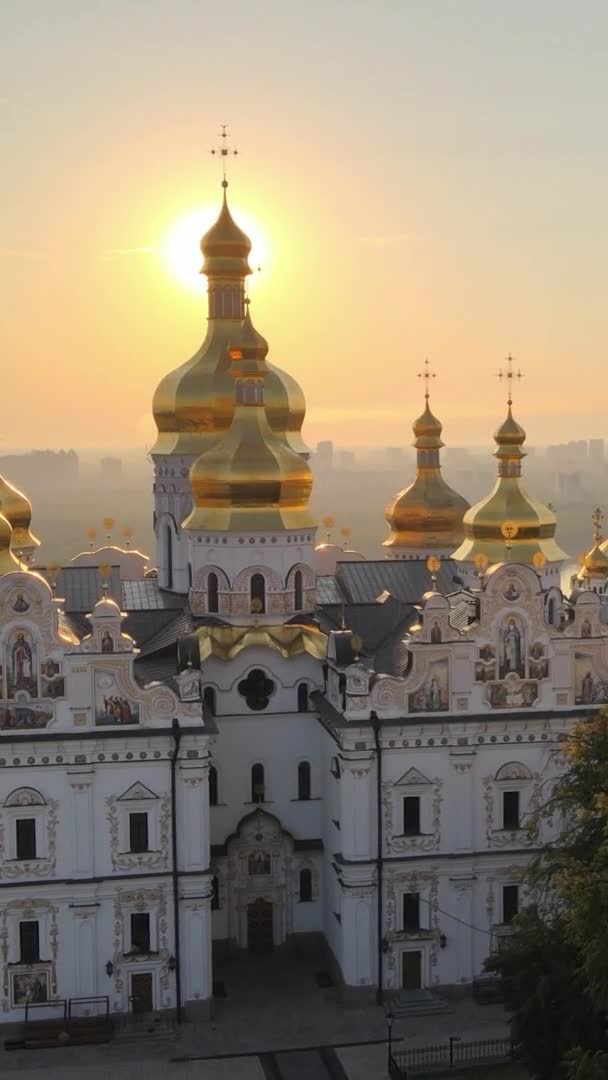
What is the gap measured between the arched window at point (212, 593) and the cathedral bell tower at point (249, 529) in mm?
22

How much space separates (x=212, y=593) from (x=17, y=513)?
26.8 feet

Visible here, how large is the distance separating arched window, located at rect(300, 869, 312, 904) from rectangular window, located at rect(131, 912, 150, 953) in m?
4.07

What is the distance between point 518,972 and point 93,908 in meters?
8.67

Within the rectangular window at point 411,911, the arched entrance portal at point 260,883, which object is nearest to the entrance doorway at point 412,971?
the rectangular window at point 411,911

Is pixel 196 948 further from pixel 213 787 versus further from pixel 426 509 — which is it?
pixel 426 509

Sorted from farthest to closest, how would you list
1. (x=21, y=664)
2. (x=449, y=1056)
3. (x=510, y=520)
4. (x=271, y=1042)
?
(x=510, y=520) < (x=21, y=664) < (x=271, y=1042) < (x=449, y=1056)

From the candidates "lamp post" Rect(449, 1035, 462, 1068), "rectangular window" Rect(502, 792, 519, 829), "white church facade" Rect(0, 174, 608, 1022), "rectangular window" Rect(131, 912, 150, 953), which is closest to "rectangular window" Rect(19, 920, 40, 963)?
"white church facade" Rect(0, 174, 608, 1022)

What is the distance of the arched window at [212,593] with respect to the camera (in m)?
28.3

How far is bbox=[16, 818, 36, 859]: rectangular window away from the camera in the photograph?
24.7m

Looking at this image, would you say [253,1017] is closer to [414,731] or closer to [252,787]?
[252,787]

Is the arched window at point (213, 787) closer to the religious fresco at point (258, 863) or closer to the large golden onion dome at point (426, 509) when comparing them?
the religious fresco at point (258, 863)

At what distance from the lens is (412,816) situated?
85.7 ft

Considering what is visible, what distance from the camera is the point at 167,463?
32500 millimetres

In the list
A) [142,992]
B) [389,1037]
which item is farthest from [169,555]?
[389,1037]
